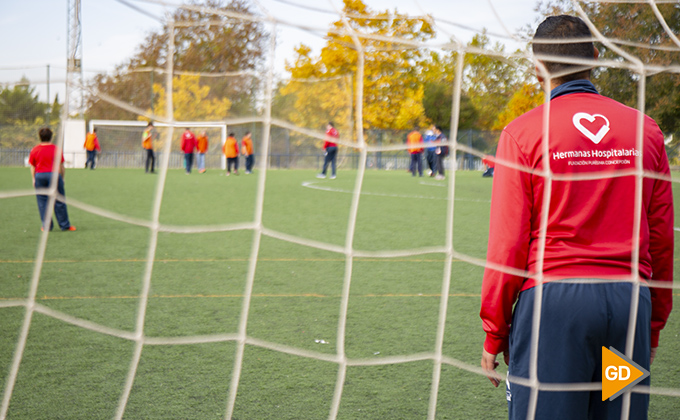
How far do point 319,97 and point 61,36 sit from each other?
6.52 m

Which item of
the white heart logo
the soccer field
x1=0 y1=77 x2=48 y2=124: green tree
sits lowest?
the soccer field

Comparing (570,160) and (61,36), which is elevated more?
(61,36)

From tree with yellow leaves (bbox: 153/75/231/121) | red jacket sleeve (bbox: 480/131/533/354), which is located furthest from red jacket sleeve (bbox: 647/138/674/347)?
tree with yellow leaves (bbox: 153/75/231/121)

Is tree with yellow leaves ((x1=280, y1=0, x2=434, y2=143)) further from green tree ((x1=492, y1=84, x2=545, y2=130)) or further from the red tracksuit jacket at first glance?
the red tracksuit jacket

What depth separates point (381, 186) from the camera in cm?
1494

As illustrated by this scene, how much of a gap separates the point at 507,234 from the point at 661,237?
486mm

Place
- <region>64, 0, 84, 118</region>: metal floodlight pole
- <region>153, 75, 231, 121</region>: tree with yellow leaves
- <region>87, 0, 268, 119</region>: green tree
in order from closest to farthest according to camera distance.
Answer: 1. <region>64, 0, 84, 118</region>: metal floodlight pole
2. <region>87, 0, 268, 119</region>: green tree
3. <region>153, 75, 231, 121</region>: tree with yellow leaves

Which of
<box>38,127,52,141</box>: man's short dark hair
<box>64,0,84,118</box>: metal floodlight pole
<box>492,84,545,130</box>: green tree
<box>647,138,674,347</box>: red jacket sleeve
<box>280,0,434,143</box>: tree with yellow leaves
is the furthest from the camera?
<box>38,127,52,141</box>: man's short dark hair

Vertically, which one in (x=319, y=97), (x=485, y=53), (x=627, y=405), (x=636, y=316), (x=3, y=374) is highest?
(x=319, y=97)

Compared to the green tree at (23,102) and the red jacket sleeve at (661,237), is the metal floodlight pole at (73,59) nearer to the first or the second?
the green tree at (23,102)

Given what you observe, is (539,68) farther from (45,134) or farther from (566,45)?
(45,134)

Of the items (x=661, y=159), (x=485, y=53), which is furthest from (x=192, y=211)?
(x=661, y=159)

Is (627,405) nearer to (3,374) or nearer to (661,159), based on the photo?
(661,159)

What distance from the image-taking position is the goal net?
2.62m
